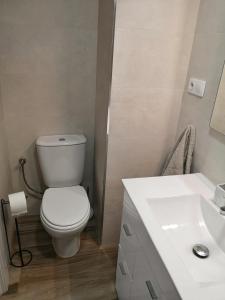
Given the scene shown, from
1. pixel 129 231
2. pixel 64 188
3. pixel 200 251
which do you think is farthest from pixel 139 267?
pixel 64 188

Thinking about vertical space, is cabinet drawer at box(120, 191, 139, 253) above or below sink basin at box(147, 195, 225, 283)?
below

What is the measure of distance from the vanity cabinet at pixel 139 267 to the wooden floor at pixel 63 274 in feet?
0.82

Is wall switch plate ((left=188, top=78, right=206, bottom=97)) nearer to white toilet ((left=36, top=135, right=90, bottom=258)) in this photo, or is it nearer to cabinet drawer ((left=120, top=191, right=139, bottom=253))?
cabinet drawer ((left=120, top=191, right=139, bottom=253))

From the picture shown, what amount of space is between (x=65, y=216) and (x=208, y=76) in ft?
4.00

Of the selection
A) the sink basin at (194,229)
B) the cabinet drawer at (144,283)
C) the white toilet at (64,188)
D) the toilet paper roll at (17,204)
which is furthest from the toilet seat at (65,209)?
the sink basin at (194,229)

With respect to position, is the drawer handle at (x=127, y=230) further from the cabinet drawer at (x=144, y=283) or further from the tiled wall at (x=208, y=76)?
the tiled wall at (x=208, y=76)

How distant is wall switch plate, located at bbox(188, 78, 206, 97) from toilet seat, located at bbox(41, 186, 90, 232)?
3.42 feet

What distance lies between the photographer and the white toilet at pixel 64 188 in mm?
1593

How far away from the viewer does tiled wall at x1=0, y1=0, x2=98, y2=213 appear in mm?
1594

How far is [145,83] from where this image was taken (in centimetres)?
146

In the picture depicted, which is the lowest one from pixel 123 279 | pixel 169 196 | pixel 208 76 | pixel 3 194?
pixel 123 279

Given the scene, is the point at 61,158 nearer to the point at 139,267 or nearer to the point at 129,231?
the point at 129,231

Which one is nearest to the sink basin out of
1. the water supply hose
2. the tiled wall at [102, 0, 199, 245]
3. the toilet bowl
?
the tiled wall at [102, 0, 199, 245]

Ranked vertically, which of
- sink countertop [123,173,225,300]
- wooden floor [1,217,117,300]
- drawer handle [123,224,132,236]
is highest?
sink countertop [123,173,225,300]
